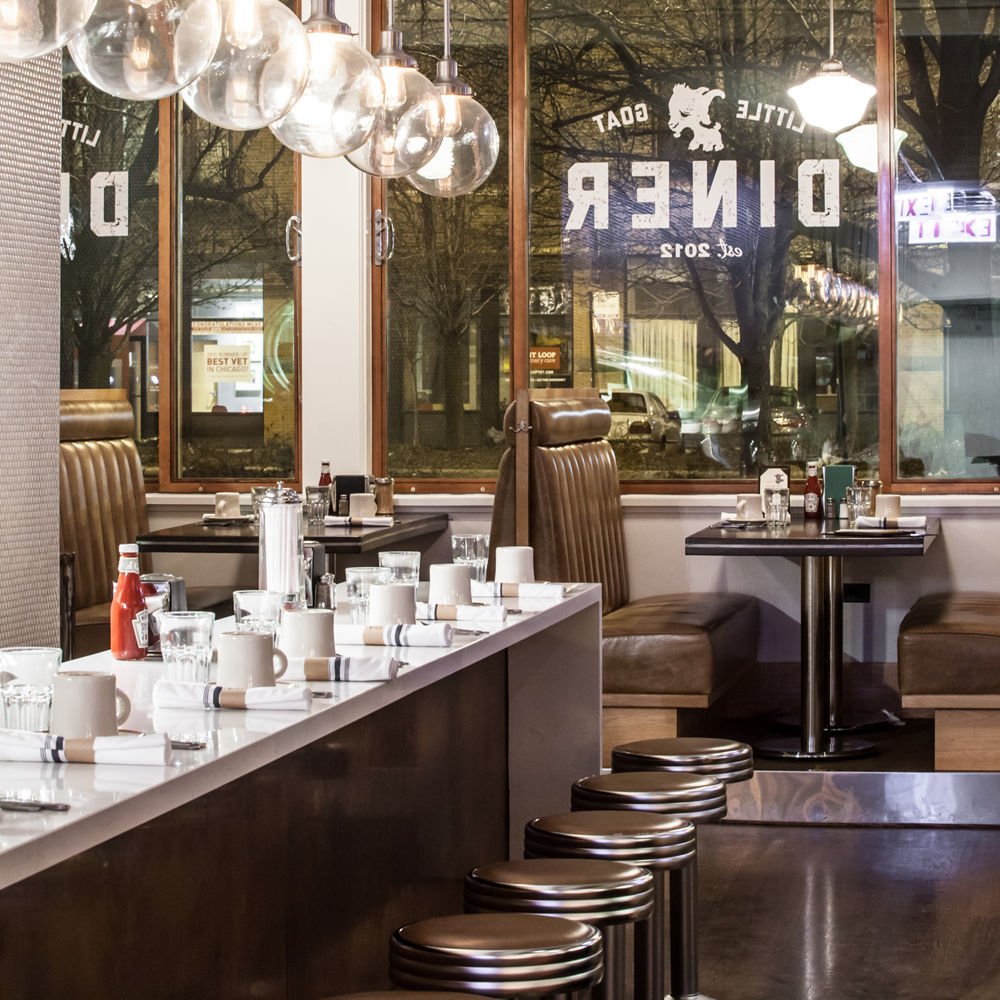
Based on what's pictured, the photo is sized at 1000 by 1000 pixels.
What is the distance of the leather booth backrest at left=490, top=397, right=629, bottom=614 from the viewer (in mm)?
5816

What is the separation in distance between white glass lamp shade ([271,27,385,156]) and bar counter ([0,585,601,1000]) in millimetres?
1055

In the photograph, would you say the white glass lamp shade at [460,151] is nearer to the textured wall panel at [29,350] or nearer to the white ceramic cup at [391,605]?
the textured wall panel at [29,350]

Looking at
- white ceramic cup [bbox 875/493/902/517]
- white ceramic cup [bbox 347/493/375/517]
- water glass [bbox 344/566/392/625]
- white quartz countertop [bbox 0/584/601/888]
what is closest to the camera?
white quartz countertop [bbox 0/584/601/888]

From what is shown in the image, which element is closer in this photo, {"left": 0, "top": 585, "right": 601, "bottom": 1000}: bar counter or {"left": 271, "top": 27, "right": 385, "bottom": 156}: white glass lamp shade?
{"left": 0, "top": 585, "right": 601, "bottom": 1000}: bar counter

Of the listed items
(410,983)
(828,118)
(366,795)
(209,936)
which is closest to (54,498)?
(366,795)

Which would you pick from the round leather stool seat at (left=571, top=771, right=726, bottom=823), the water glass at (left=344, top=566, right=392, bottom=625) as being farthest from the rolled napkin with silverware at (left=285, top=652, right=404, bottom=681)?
the round leather stool seat at (left=571, top=771, right=726, bottom=823)

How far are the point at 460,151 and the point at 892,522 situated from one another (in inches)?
111

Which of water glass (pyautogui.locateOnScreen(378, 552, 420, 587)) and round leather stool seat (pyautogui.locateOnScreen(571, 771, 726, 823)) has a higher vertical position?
water glass (pyautogui.locateOnScreen(378, 552, 420, 587))

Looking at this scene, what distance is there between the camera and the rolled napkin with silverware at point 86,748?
1838 mm

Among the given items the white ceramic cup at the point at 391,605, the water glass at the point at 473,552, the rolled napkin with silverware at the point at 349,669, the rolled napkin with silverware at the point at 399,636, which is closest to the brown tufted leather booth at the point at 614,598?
the water glass at the point at 473,552

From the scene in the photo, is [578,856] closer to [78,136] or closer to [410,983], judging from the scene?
[410,983]

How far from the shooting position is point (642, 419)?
273 inches

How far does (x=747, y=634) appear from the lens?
6336 mm

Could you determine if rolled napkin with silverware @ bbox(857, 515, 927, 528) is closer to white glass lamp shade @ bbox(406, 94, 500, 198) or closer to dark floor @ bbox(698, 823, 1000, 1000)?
dark floor @ bbox(698, 823, 1000, 1000)
